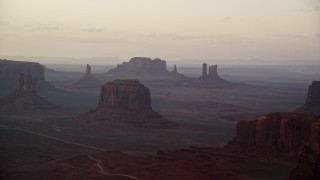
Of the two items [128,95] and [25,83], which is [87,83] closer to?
[25,83]

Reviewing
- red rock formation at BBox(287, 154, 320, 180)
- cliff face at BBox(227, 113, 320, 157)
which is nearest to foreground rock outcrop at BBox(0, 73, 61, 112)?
cliff face at BBox(227, 113, 320, 157)

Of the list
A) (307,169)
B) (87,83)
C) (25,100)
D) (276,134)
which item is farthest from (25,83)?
(307,169)

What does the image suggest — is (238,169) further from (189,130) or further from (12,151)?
(189,130)

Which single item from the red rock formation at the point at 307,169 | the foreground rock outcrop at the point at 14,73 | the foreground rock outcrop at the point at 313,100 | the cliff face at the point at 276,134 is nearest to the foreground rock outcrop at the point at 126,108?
the foreground rock outcrop at the point at 313,100

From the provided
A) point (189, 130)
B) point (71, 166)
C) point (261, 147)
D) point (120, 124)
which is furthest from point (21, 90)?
point (261, 147)

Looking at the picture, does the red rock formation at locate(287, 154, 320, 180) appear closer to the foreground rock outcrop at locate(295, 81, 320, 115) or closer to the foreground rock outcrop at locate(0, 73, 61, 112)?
the foreground rock outcrop at locate(295, 81, 320, 115)

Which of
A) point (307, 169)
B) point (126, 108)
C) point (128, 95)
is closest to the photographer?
point (307, 169)

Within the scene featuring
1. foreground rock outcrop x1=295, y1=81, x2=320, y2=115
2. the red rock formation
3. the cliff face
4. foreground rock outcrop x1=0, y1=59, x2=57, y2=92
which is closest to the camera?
the red rock formation
